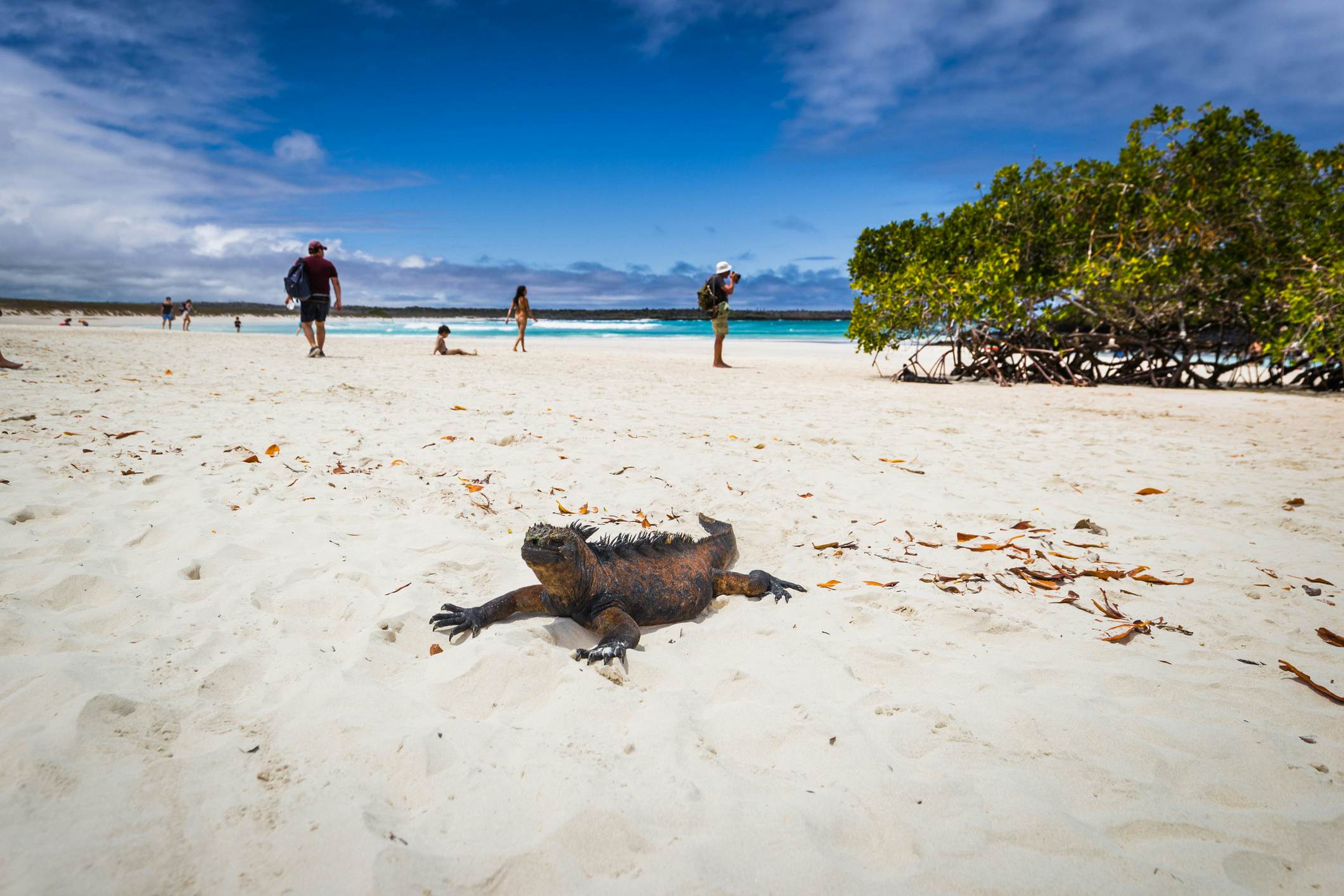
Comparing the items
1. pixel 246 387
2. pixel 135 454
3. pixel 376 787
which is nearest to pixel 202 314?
pixel 246 387

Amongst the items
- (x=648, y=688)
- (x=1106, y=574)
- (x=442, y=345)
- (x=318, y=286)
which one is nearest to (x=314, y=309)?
(x=318, y=286)

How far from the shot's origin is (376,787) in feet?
5.98

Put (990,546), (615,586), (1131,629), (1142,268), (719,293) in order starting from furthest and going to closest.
A: (719,293) → (1142,268) → (990,546) → (615,586) → (1131,629)

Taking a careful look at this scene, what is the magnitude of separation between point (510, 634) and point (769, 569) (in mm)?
1829

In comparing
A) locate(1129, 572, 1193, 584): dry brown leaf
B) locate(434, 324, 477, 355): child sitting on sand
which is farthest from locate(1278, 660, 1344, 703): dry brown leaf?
locate(434, 324, 477, 355): child sitting on sand

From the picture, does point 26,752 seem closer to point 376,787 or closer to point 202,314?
point 376,787

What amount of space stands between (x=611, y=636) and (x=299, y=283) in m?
13.6

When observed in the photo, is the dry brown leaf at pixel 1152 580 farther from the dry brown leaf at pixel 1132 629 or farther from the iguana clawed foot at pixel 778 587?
the iguana clawed foot at pixel 778 587

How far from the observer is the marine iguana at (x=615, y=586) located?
2756 mm

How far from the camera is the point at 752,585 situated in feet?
11.4

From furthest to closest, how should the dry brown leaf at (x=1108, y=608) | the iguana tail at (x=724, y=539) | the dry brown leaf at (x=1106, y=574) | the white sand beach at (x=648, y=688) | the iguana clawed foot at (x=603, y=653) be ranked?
1. the iguana tail at (x=724, y=539)
2. the dry brown leaf at (x=1106, y=574)
3. the dry brown leaf at (x=1108, y=608)
4. the iguana clawed foot at (x=603, y=653)
5. the white sand beach at (x=648, y=688)

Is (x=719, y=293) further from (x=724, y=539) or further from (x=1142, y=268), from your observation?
(x=724, y=539)

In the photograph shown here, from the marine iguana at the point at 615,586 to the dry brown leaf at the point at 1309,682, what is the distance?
2.10 meters

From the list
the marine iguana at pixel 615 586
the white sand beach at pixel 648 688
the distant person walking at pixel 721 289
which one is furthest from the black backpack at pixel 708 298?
the marine iguana at pixel 615 586
